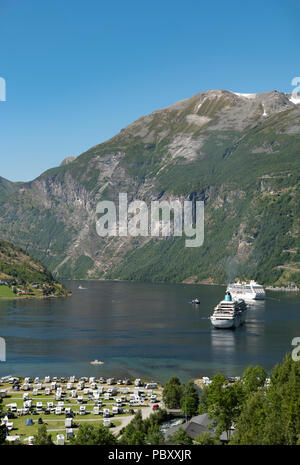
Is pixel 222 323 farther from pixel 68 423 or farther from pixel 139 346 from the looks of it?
pixel 68 423

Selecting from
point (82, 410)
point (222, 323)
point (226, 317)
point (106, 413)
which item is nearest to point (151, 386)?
point (82, 410)

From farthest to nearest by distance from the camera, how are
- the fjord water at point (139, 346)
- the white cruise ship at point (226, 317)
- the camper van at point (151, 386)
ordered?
the white cruise ship at point (226, 317), the fjord water at point (139, 346), the camper van at point (151, 386)

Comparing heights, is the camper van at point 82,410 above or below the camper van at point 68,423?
below

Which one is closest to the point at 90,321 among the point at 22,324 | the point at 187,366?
the point at 22,324

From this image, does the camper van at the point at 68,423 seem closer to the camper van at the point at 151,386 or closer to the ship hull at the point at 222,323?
the camper van at the point at 151,386

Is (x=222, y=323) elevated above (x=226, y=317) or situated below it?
below

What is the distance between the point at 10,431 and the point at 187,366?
52.6 meters

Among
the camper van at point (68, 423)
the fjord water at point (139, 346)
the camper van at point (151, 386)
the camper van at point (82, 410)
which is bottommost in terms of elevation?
the fjord water at point (139, 346)

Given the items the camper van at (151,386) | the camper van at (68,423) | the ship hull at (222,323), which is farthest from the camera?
the ship hull at (222,323)

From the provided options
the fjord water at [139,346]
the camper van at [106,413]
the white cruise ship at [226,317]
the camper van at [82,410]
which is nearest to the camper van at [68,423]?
the camper van at [106,413]

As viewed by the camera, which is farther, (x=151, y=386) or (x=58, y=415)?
(x=151, y=386)

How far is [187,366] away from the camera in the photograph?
393 feet

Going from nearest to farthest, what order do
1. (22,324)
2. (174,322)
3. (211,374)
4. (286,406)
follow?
1. (286,406)
2. (211,374)
3. (22,324)
4. (174,322)
